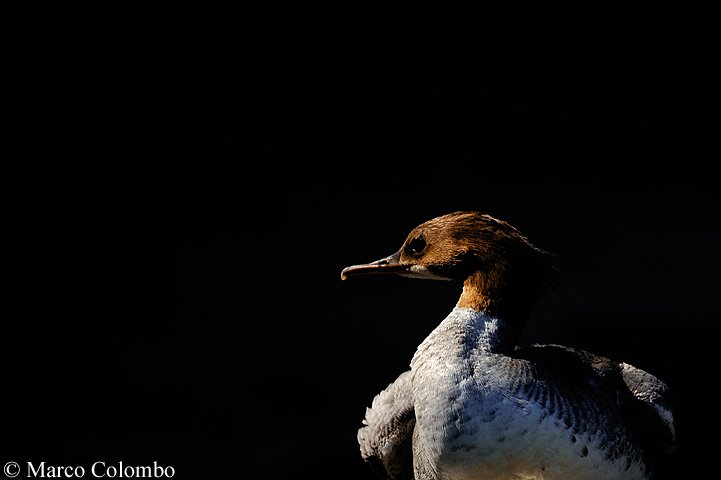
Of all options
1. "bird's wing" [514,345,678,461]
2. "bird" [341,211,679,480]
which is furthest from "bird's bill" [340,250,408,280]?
"bird's wing" [514,345,678,461]

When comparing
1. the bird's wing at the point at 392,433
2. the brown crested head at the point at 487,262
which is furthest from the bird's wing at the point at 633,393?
the bird's wing at the point at 392,433

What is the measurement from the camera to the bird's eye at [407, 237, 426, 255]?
56.2 inches

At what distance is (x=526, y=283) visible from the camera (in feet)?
4.45

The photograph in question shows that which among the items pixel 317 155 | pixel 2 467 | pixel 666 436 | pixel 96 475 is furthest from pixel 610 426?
pixel 2 467

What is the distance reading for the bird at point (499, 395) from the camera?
119 centimetres

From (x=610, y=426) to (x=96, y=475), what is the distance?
1.52m

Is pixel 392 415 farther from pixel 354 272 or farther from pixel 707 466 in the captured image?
pixel 707 466

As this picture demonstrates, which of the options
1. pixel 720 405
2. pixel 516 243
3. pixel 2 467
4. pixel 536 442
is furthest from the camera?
pixel 720 405

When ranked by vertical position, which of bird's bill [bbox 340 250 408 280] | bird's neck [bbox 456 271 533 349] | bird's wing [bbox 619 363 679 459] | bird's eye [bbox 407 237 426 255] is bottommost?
bird's wing [bbox 619 363 679 459]

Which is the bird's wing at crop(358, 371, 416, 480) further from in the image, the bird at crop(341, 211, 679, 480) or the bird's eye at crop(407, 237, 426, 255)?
the bird's eye at crop(407, 237, 426, 255)

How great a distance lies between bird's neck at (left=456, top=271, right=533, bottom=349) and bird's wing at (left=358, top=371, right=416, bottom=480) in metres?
0.26

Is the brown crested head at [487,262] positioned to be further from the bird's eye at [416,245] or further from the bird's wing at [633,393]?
the bird's wing at [633,393]

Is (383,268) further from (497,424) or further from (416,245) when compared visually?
(497,424)

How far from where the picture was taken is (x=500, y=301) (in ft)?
4.37
